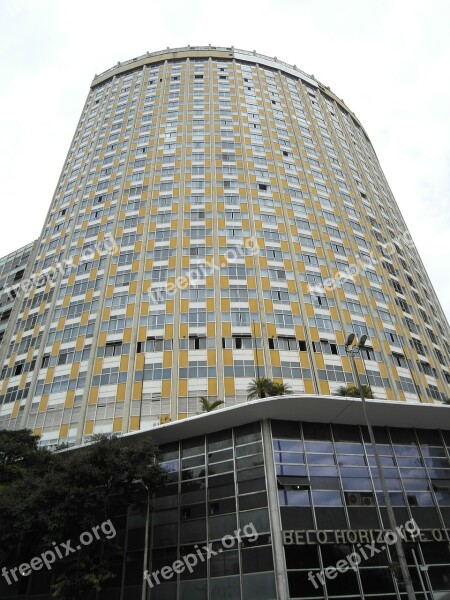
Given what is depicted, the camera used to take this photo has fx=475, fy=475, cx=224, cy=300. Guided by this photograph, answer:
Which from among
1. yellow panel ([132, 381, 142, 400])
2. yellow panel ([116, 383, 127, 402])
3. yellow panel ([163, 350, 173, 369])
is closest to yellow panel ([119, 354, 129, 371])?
yellow panel ([116, 383, 127, 402])

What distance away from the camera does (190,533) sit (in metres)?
27.2

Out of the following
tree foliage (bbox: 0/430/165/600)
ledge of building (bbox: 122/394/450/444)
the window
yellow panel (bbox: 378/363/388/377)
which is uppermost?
the window

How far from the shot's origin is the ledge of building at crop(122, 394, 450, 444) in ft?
88.9

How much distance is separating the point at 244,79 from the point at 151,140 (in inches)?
876

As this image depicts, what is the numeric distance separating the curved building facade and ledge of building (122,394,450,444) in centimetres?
1510

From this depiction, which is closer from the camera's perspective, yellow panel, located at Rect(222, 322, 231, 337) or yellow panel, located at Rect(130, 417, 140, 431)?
yellow panel, located at Rect(130, 417, 140, 431)

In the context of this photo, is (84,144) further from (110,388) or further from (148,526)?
(148,526)

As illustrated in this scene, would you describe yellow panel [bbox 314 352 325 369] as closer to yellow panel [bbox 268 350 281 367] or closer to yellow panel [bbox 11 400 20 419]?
yellow panel [bbox 268 350 281 367]

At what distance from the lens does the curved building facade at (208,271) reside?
47.5m

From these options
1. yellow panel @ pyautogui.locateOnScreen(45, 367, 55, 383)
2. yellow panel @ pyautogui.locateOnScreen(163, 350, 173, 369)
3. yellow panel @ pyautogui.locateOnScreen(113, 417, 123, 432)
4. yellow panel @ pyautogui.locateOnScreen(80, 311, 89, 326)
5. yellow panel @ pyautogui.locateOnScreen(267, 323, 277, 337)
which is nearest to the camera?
yellow panel @ pyautogui.locateOnScreen(113, 417, 123, 432)

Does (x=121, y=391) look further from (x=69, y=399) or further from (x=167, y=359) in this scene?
(x=167, y=359)

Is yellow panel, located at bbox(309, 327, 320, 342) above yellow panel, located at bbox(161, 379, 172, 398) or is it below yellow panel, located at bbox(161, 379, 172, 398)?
above

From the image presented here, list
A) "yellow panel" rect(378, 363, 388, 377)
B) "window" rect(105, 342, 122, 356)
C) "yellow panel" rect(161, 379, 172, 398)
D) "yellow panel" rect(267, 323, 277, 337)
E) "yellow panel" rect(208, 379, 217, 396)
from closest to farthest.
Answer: "yellow panel" rect(208, 379, 217, 396)
"yellow panel" rect(161, 379, 172, 398)
"window" rect(105, 342, 122, 356)
"yellow panel" rect(378, 363, 388, 377)
"yellow panel" rect(267, 323, 277, 337)

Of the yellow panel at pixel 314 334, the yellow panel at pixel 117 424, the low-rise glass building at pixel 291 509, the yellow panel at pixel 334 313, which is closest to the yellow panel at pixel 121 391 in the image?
the yellow panel at pixel 117 424
